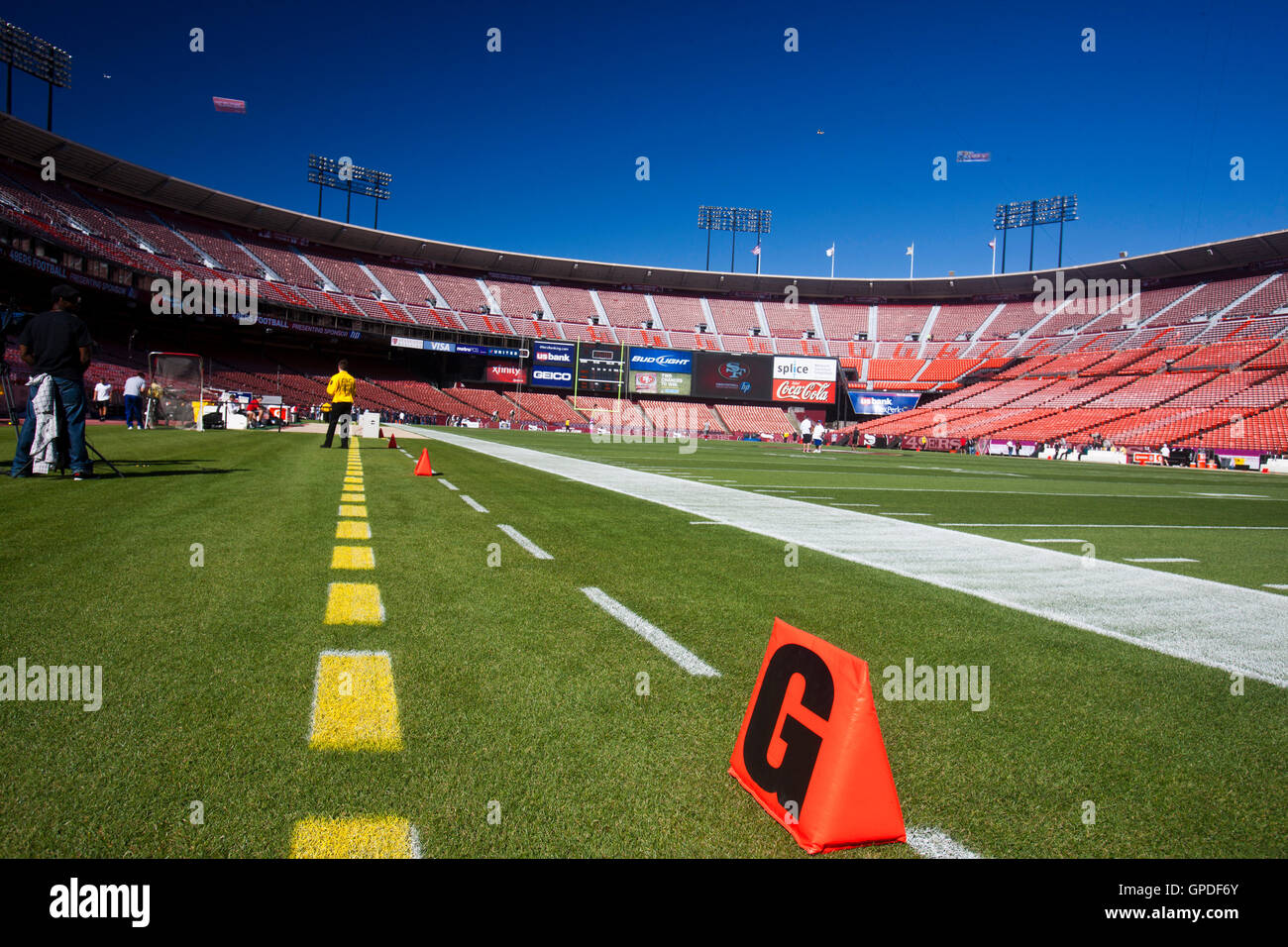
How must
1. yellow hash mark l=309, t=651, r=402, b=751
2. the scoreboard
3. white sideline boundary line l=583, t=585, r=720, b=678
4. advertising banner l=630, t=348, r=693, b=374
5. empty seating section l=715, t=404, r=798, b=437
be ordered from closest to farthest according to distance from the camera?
yellow hash mark l=309, t=651, r=402, b=751, white sideline boundary line l=583, t=585, r=720, b=678, the scoreboard, advertising banner l=630, t=348, r=693, b=374, empty seating section l=715, t=404, r=798, b=437

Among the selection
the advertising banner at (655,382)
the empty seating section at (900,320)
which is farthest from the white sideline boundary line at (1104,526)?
the empty seating section at (900,320)

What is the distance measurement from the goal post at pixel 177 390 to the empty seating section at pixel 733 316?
5844 cm

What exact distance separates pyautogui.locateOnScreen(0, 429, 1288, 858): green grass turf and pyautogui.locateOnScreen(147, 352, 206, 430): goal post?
24130mm

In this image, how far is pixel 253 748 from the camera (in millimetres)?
2260

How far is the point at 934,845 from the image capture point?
1903mm

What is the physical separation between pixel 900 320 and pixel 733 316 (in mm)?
18231

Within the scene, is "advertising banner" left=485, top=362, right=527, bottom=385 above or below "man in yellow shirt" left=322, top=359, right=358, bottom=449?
above

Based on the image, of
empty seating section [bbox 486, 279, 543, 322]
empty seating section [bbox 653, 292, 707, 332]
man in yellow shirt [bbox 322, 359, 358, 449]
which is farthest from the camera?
empty seating section [bbox 653, 292, 707, 332]

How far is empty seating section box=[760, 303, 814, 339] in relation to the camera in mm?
79250

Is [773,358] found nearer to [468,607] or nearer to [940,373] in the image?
[940,373]

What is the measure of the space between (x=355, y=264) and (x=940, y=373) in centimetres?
5792

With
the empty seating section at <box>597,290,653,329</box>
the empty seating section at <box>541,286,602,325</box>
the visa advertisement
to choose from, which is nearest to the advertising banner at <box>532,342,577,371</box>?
the empty seating section at <box>541,286,602,325</box>

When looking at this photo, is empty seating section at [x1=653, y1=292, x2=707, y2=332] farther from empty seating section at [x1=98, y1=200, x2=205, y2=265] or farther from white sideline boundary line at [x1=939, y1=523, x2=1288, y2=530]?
white sideline boundary line at [x1=939, y1=523, x2=1288, y2=530]
